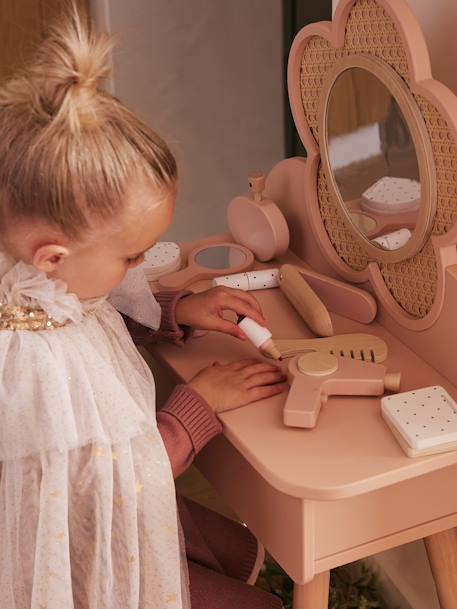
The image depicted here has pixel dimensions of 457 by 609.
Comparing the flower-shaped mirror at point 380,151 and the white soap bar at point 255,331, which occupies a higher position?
the flower-shaped mirror at point 380,151

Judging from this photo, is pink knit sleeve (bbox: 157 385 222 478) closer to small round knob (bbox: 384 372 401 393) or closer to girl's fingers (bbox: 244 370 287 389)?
girl's fingers (bbox: 244 370 287 389)

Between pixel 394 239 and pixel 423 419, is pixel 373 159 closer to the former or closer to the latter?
pixel 394 239

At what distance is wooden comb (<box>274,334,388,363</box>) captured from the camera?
3.05 ft

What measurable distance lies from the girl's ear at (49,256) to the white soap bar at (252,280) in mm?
304

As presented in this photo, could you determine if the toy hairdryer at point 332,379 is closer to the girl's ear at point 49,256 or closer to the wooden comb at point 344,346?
the wooden comb at point 344,346

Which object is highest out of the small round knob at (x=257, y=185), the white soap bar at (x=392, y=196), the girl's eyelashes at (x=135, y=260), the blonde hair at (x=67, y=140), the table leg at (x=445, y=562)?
the blonde hair at (x=67, y=140)

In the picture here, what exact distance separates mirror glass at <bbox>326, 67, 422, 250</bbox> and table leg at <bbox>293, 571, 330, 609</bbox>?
337mm

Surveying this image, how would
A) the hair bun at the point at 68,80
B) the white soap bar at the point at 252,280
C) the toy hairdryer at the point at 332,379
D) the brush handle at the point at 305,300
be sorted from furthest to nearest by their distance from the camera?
the white soap bar at the point at 252,280
the brush handle at the point at 305,300
the toy hairdryer at the point at 332,379
the hair bun at the point at 68,80

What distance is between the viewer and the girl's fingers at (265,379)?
89 cm

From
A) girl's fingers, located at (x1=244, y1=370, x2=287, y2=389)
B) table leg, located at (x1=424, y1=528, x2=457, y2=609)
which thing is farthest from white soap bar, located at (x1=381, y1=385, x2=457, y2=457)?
table leg, located at (x1=424, y1=528, x2=457, y2=609)

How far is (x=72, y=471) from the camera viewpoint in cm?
83

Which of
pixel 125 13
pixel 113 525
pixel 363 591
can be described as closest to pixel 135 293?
pixel 113 525

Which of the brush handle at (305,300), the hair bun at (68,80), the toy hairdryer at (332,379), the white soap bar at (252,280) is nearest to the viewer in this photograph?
the hair bun at (68,80)

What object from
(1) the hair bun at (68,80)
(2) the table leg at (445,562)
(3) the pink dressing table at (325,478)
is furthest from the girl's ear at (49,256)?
(2) the table leg at (445,562)
